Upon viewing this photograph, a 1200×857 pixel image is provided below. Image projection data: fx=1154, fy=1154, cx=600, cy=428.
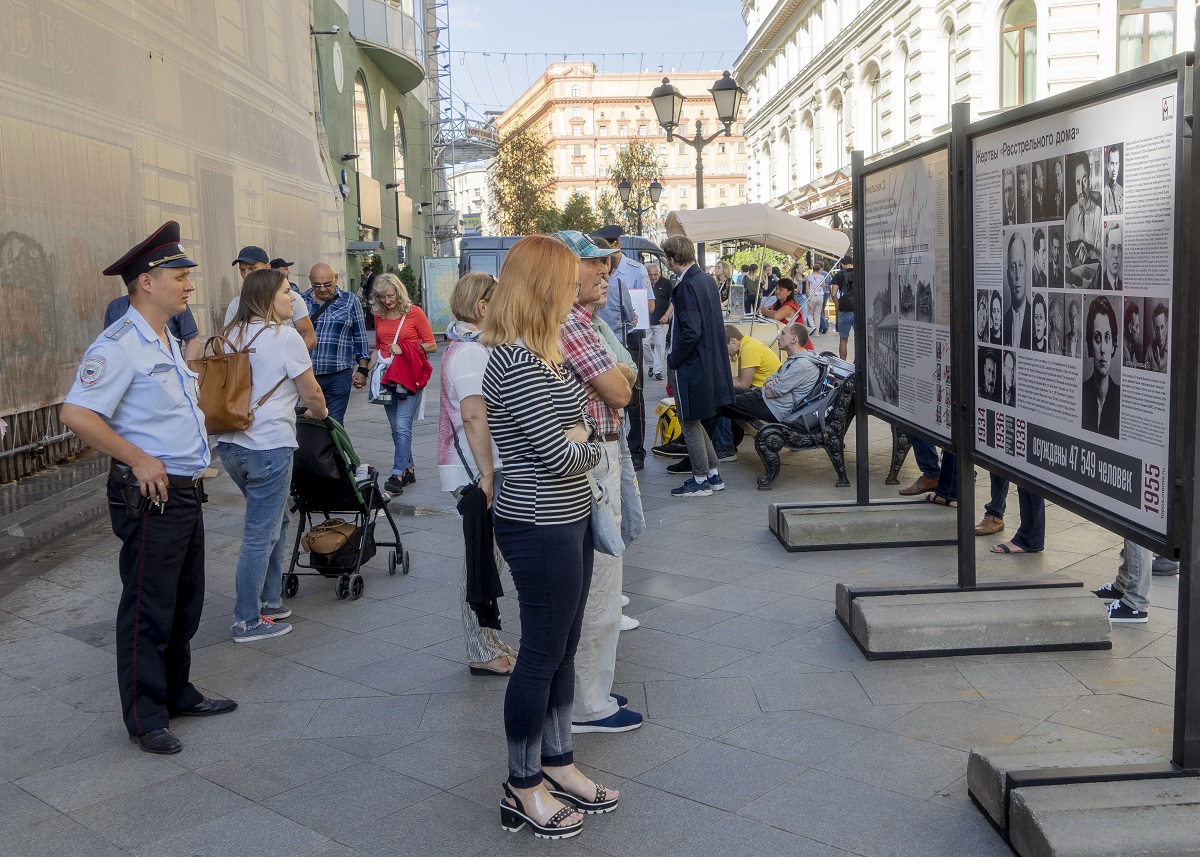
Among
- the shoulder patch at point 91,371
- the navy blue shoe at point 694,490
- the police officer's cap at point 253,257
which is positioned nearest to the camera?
the shoulder patch at point 91,371

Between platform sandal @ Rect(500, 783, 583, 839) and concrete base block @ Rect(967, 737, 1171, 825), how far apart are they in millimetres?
1218

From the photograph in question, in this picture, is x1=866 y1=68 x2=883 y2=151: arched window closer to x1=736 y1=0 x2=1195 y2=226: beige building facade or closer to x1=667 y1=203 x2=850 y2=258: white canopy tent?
x1=736 y1=0 x2=1195 y2=226: beige building facade

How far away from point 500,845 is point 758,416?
6.17 metres

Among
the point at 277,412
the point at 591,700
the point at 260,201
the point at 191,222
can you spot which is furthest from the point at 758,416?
A: the point at 260,201

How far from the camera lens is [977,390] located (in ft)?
16.0

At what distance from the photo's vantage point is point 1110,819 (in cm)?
304

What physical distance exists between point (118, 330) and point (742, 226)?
10920 millimetres

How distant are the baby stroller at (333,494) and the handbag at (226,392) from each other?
2.76ft

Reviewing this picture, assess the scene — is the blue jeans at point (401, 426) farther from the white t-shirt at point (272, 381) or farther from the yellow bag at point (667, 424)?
the white t-shirt at point (272, 381)

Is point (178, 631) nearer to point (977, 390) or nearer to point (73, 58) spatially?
point (977, 390)

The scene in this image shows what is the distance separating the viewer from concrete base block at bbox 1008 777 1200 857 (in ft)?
9.75

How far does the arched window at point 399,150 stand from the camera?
40.5m

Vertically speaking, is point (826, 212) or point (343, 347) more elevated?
point (826, 212)

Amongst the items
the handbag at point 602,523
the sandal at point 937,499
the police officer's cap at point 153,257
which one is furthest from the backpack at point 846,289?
the handbag at point 602,523
